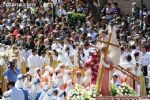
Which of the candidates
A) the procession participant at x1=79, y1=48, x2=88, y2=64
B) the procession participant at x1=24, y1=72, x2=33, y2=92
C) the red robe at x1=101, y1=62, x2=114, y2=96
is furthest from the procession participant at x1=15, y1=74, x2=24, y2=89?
the red robe at x1=101, y1=62, x2=114, y2=96

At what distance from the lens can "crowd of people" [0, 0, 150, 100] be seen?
62.1 feet

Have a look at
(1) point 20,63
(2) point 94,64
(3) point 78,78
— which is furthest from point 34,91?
(1) point 20,63

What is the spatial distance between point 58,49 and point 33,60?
38.8 inches

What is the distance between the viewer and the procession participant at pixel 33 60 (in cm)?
2256

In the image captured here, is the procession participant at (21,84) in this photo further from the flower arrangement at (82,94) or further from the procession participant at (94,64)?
→ the flower arrangement at (82,94)

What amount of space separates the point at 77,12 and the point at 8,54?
8.71m

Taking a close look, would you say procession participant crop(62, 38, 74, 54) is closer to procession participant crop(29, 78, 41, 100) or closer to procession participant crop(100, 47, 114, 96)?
procession participant crop(29, 78, 41, 100)

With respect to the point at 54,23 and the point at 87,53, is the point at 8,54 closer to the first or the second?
the point at 87,53

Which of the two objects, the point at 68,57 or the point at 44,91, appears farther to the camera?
the point at 68,57

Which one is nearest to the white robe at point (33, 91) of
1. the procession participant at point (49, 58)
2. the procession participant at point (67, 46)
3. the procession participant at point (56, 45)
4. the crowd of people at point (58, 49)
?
the crowd of people at point (58, 49)

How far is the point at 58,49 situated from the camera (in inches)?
907

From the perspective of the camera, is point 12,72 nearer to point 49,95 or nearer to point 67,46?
point 49,95

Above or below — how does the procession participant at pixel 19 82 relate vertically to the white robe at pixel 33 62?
below

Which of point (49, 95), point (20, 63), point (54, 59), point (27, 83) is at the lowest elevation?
point (49, 95)
